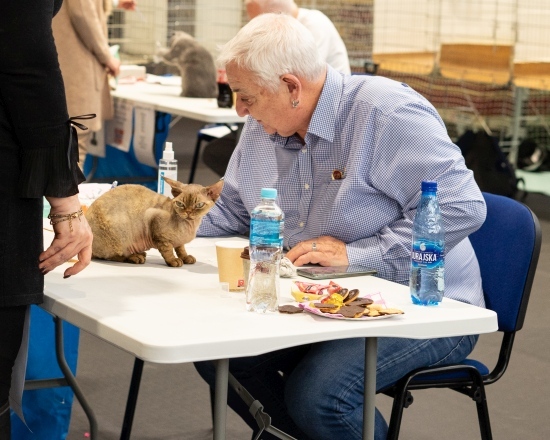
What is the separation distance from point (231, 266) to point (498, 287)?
0.75 metres

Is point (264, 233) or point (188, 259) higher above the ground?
point (264, 233)

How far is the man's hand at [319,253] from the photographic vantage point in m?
2.25

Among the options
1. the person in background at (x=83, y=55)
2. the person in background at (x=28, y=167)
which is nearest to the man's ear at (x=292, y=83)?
the person in background at (x=28, y=167)

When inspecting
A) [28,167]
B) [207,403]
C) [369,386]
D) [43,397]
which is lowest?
[207,403]

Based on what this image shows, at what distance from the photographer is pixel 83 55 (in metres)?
4.99

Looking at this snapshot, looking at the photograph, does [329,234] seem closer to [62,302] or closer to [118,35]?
[62,302]

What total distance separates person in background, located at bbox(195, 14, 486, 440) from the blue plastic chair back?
0.20 feet

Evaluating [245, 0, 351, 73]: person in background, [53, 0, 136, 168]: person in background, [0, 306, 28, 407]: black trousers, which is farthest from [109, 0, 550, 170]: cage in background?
[0, 306, 28, 407]: black trousers

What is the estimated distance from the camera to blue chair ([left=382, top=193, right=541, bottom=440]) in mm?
2172

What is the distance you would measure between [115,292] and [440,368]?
0.75m

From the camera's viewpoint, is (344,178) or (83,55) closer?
(344,178)

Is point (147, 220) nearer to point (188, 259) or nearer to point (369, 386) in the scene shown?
point (188, 259)

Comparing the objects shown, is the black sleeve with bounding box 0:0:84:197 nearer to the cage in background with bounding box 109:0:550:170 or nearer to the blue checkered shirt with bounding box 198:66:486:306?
the blue checkered shirt with bounding box 198:66:486:306

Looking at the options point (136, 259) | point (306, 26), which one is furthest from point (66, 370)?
point (306, 26)
